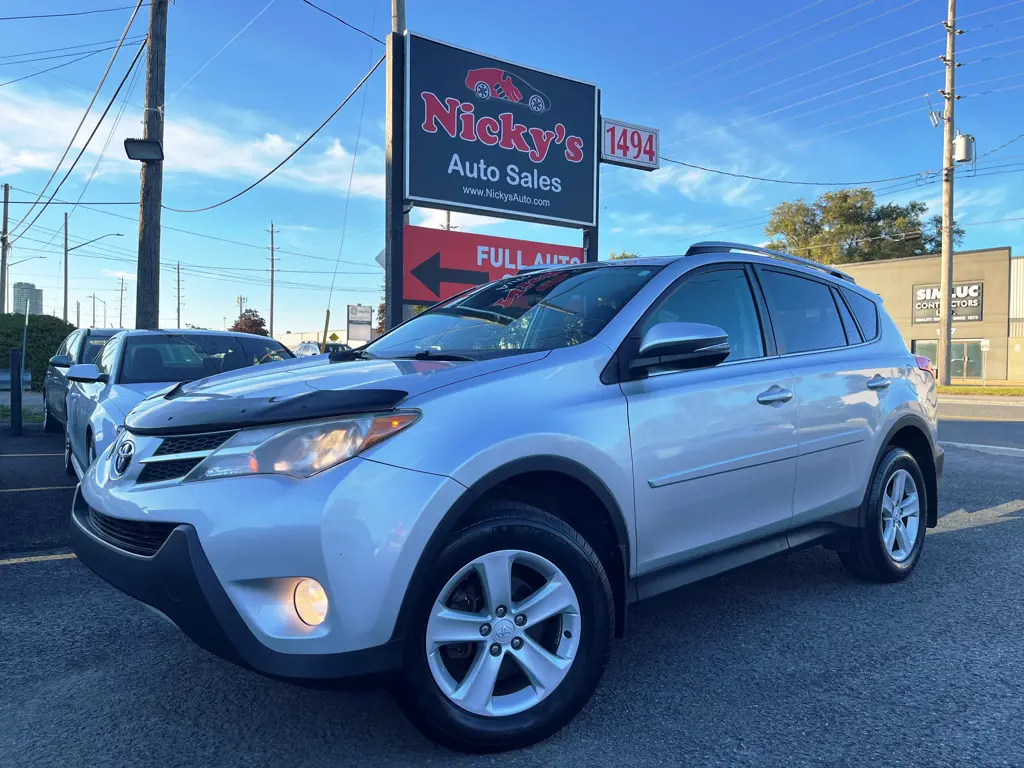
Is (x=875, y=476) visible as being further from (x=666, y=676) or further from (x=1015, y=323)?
(x=1015, y=323)

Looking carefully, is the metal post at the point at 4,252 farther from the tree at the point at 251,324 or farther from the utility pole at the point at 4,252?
the tree at the point at 251,324

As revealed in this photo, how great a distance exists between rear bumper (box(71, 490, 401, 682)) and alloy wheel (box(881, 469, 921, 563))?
317 centimetres

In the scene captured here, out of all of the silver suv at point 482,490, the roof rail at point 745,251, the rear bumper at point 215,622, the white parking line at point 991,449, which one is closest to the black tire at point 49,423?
the silver suv at point 482,490

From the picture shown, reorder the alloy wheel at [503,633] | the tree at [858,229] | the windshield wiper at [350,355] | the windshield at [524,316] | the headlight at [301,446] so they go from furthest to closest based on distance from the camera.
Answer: the tree at [858,229], the windshield wiper at [350,355], the windshield at [524,316], the alloy wheel at [503,633], the headlight at [301,446]

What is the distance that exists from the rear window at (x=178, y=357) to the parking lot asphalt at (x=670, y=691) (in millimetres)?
2194

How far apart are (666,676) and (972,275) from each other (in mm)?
41905

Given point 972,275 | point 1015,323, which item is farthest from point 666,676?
point 1015,323

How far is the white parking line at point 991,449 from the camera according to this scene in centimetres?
918

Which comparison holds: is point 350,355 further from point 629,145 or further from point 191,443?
point 629,145

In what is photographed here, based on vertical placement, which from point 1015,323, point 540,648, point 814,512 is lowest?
point 540,648

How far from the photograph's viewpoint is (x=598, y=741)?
2.49m

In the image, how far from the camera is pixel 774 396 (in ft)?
11.1

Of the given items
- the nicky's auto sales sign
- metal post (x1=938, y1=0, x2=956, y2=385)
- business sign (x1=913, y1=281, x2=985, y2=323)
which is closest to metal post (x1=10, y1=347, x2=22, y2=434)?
the nicky's auto sales sign

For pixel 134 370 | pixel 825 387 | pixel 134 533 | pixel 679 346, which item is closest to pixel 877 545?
pixel 825 387
